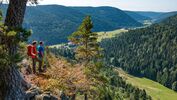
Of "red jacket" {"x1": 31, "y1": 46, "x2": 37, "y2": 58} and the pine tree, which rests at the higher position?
"red jacket" {"x1": 31, "y1": 46, "x2": 37, "y2": 58}

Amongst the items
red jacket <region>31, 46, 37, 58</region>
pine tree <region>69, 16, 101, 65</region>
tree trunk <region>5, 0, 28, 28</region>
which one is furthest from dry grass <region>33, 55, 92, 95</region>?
tree trunk <region>5, 0, 28, 28</region>

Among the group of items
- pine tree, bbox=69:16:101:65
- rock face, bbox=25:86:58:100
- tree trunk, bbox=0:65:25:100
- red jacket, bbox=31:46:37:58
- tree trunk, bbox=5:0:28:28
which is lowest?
pine tree, bbox=69:16:101:65

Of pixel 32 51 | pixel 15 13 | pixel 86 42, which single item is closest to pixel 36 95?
pixel 32 51

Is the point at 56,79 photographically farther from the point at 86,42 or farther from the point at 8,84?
the point at 86,42

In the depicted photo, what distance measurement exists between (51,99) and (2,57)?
1114 centimetres

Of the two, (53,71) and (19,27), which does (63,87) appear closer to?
(53,71)

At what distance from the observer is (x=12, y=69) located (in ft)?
42.3

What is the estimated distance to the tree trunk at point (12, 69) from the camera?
12.6m

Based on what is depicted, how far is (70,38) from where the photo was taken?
5331 cm

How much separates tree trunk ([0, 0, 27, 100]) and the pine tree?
38.2m

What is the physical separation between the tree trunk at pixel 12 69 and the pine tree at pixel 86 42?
125ft

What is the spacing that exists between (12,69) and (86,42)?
1566 inches

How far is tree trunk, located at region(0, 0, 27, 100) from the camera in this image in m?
12.6

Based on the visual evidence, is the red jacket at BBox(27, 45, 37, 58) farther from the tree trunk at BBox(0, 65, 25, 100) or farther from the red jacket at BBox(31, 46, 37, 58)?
the tree trunk at BBox(0, 65, 25, 100)
